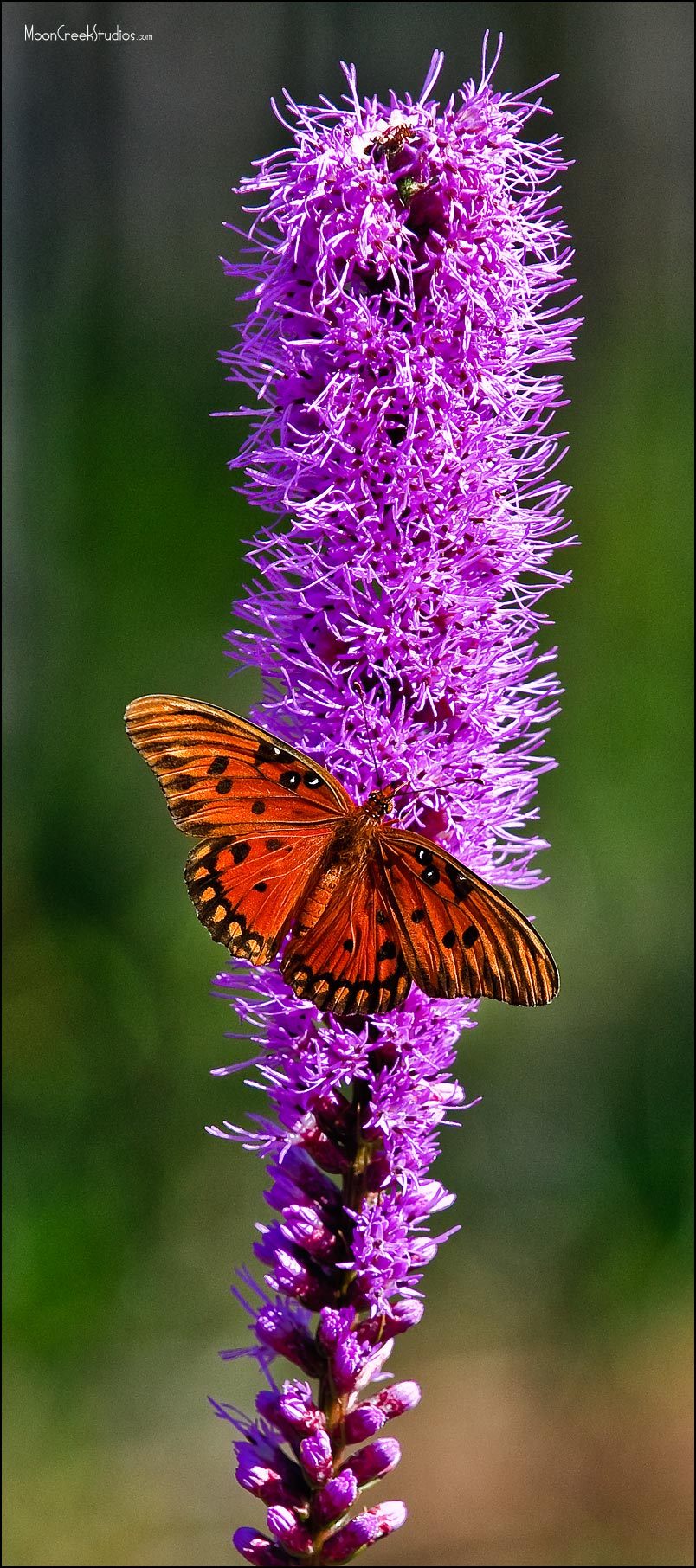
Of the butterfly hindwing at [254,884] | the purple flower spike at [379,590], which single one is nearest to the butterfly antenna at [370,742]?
the purple flower spike at [379,590]

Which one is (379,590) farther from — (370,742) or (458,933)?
(458,933)

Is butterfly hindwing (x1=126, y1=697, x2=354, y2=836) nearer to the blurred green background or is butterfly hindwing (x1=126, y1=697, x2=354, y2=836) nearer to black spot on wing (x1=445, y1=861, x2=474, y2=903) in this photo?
black spot on wing (x1=445, y1=861, x2=474, y2=903)

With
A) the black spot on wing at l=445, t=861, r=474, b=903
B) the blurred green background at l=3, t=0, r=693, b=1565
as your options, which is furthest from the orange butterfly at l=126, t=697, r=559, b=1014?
the blurred green background at l=3, t=0, r=693, b=1565

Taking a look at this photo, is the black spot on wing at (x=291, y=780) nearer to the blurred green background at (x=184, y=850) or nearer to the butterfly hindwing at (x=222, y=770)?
the butterfly hindwing at (x=222, y=770)

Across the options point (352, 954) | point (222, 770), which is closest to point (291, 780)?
point (222, 770)

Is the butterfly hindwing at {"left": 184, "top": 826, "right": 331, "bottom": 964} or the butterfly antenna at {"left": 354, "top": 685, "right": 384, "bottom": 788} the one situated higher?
the butterfly antenna at {"left": 354, "top": 685, "right": 384, "bottom": 788}

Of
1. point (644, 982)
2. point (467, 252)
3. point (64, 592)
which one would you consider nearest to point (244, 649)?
point (467, 252)
